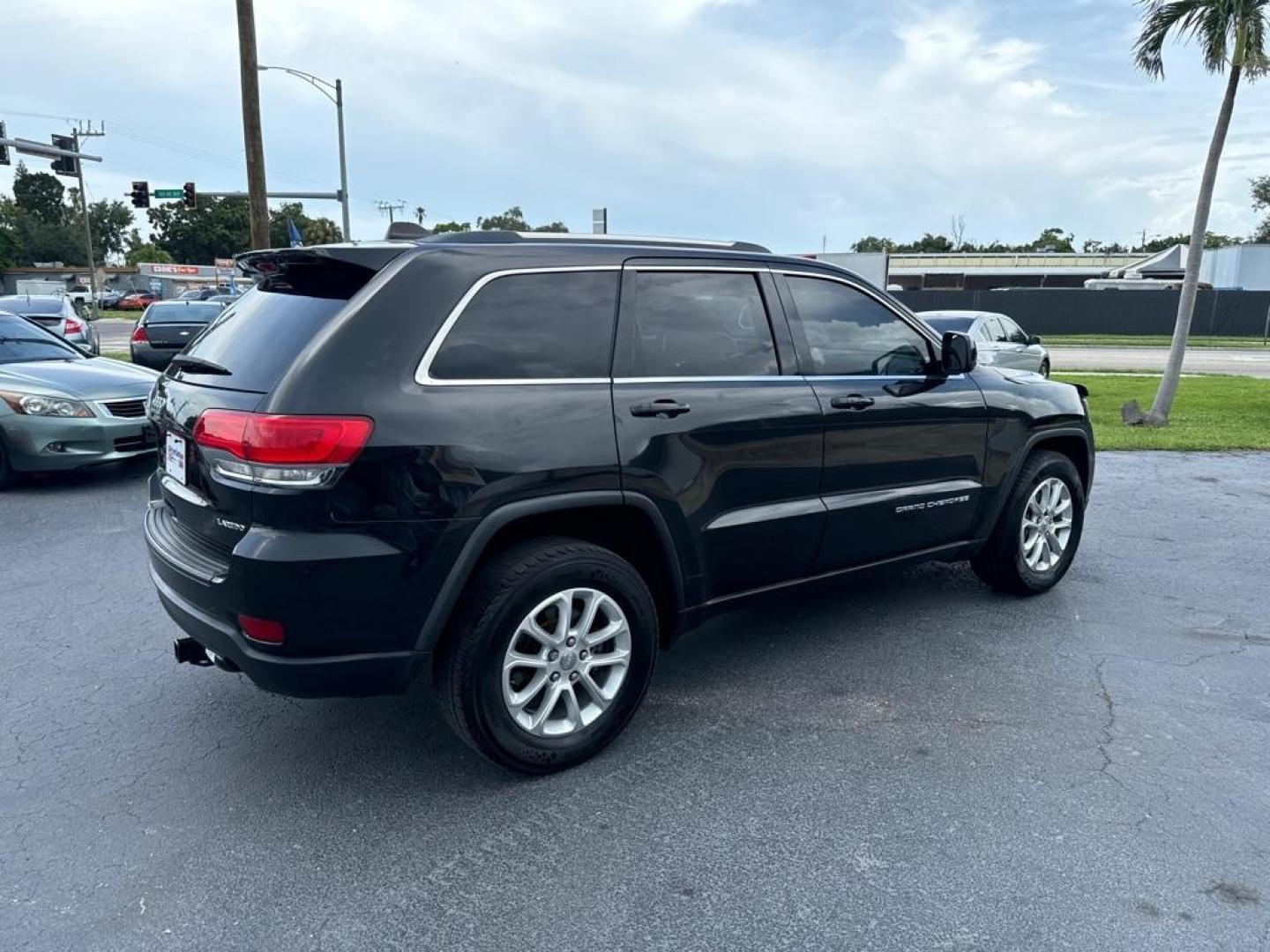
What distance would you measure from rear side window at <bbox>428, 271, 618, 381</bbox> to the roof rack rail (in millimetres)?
197

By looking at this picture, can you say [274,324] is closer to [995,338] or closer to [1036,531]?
[1036,531]

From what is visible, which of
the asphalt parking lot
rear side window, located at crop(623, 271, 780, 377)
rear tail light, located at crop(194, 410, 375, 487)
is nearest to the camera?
the asphalt parking lot

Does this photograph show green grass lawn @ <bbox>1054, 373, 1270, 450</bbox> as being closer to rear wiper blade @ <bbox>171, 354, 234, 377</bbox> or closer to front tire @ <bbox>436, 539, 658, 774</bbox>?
front tire @ <bbox>436, 539, 658, 774</bbox>

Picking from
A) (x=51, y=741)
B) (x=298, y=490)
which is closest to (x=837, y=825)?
(x=298, y=490)

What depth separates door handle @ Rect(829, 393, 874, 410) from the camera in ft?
13.2

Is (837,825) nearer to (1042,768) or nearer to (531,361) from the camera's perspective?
(1042,768)

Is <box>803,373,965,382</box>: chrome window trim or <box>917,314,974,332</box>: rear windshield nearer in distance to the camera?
<box>803,373,965,382</box>: chrome window trim

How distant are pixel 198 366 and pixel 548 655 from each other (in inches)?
65.6

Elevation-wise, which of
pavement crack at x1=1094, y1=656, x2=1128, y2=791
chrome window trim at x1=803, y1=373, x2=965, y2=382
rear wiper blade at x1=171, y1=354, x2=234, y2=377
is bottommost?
pavement crack at x1=1094, y1=656, x2=1128, y2=791

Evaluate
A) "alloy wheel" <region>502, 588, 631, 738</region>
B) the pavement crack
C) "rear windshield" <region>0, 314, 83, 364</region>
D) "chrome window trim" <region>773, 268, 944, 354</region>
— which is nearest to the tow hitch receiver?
"alloy wheel" <region>502, 588, 631, 738</region>

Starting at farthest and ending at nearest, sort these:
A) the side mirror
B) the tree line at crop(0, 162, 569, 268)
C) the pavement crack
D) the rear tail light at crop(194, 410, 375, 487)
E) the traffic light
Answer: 1. the tree line at crop(0, 162, 569, 268)
2. the traffic light
3. the side mirror
4. the pavement crack
5. the rear tail light at crop(194, 410, 375, 487)

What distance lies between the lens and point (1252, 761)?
3.43m

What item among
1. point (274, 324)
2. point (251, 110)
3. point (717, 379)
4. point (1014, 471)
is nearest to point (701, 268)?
point (717, 379)

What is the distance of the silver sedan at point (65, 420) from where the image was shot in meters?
7.43
